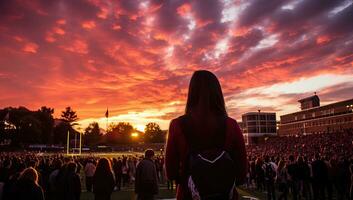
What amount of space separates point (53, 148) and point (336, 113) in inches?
3386

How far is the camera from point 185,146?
2566 millimetres

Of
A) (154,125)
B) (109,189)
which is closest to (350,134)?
(109,189)

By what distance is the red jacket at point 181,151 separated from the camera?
2.58 meters

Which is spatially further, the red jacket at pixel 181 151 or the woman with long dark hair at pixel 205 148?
the red jacket at pixel 181 151

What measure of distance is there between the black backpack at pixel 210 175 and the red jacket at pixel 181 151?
88 millimetres

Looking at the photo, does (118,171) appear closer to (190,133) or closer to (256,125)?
(190,133)

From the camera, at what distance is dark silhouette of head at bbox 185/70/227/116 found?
271 centimetres

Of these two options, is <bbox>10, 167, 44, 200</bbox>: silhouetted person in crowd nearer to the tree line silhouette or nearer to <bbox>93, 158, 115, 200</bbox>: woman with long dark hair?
<bbox>93, 158, 115, 200</bbox>: woman with long dark hair

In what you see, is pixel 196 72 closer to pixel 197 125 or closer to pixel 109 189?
pixel 197 125

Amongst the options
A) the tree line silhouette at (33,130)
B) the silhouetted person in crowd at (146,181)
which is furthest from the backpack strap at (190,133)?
the tree line silhouette at (33,130)

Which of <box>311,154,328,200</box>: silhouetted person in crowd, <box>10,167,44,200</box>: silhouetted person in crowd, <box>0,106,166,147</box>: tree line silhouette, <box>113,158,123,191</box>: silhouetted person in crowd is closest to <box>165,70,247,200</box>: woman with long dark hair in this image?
<box>10,167,44,200</box>: silhouetted person in crowd

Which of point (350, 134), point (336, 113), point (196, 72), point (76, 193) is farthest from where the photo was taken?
point (336, 113)

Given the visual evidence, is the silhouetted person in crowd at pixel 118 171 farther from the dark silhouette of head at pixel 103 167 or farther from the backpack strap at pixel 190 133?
the backpack strap at pixel 190 133

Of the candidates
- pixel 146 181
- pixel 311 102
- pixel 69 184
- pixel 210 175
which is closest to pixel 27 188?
pixel 69 184
